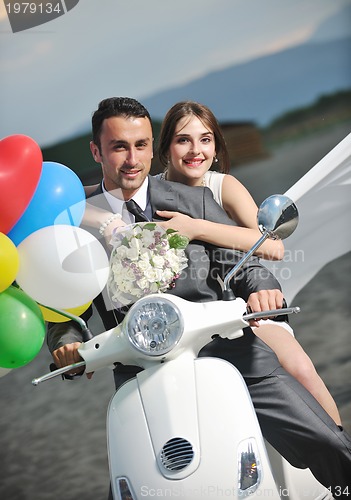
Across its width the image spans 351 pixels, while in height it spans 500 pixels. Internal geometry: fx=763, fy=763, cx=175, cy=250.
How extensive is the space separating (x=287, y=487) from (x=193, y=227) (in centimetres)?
85

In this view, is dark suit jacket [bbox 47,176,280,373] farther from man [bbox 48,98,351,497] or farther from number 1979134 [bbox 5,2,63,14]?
number 1979134 [bbox 5,2,63,14]

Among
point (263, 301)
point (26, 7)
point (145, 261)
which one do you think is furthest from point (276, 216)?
point (26, 7)

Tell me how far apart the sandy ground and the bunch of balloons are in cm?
Answer: 100

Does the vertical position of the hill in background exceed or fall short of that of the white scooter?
it exceeds it

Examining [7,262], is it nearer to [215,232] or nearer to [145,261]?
[145,261]

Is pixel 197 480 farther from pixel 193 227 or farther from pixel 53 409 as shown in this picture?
pixel 53 409

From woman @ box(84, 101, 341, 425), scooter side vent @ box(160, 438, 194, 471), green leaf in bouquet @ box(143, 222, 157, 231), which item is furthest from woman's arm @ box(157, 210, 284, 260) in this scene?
scooter side vent @ box(160, 438, 194, 471)

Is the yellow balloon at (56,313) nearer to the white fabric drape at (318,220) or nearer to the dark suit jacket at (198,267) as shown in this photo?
the dark suit jacket at (198,267)

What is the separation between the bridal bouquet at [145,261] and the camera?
2.18 m

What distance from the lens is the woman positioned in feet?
8.45

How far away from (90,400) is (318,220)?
1307 millimetres

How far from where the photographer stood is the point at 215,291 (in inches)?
92.8

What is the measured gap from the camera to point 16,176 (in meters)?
2.28

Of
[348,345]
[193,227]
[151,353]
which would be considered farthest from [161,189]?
[348,345]
